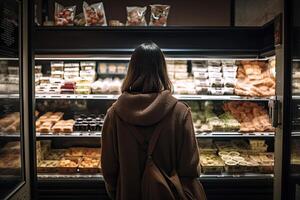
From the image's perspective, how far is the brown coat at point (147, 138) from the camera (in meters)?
1.83

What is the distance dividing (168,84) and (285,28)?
4.17 feet

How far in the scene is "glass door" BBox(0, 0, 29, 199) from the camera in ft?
6.36

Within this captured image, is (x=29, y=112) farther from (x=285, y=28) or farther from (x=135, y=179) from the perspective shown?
(x=285, y=28)

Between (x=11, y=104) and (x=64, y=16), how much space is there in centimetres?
163

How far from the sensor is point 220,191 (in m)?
3.27

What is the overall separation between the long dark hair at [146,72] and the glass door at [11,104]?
748 mm

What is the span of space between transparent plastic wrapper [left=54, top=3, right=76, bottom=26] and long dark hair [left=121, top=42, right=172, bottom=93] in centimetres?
179

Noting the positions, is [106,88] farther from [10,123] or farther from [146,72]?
[146,72]

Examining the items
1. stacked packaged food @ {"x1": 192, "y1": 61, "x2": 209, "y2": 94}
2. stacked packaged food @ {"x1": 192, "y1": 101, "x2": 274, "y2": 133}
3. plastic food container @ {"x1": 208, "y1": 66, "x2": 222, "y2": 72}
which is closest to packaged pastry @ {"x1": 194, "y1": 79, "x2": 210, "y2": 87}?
stacked packaged food @ {"x1": 192, "y1": 61, "x2": 209, "y2": 94}

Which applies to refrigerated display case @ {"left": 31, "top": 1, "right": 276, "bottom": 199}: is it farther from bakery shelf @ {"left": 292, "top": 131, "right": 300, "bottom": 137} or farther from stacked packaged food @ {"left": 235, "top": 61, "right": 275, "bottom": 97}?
bakery shelf @ {"left": 292, "top": 131, "right": 300, "bottom": 137}

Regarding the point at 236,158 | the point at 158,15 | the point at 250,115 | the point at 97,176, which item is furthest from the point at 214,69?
the point at 97,176

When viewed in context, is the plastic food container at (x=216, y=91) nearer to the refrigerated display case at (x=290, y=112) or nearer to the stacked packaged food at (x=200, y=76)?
the stacked packaged food at (x=200, y=76)

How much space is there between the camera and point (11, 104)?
6.82ft

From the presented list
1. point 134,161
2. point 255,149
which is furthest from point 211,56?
point 134,161
